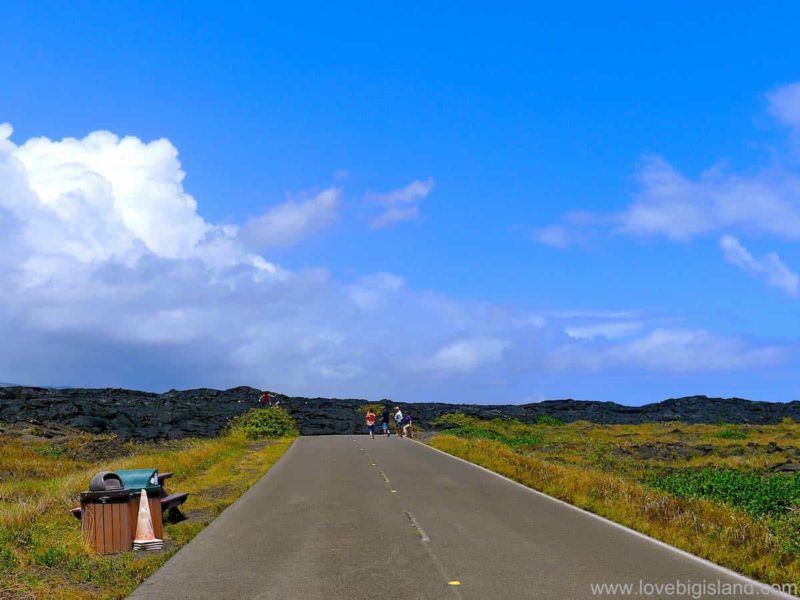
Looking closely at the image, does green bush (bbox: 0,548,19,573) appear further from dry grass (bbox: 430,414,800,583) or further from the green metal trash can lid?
dry grass (bbox: 430,414,800,583)

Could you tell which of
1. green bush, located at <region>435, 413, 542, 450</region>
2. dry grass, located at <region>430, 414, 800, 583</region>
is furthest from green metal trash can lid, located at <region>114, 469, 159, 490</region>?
green bush, located at <region>435, 413, 542, 450</region>

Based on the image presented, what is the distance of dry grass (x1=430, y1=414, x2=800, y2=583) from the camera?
35.3 ft

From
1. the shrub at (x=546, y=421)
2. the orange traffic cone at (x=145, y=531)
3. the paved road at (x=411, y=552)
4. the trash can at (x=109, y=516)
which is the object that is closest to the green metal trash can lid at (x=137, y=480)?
the trash can at (x=109, y=516)

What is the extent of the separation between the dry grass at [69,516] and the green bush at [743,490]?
1080 centimetres

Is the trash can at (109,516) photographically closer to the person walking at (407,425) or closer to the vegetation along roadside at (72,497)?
the vegetation along roadside at (72,497)

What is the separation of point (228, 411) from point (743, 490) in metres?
47.0

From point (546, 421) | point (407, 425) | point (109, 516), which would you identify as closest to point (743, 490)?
point (109, 516)

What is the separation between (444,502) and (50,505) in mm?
7900

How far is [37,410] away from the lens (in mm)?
52219

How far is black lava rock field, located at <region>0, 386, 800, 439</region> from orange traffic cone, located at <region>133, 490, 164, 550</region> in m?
31.9

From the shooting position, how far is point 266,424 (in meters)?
47.9

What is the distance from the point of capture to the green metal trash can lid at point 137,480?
12.7m

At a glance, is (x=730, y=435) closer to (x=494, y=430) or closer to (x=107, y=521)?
(x=494, y=430)

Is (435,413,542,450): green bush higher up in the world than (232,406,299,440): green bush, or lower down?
lower down
